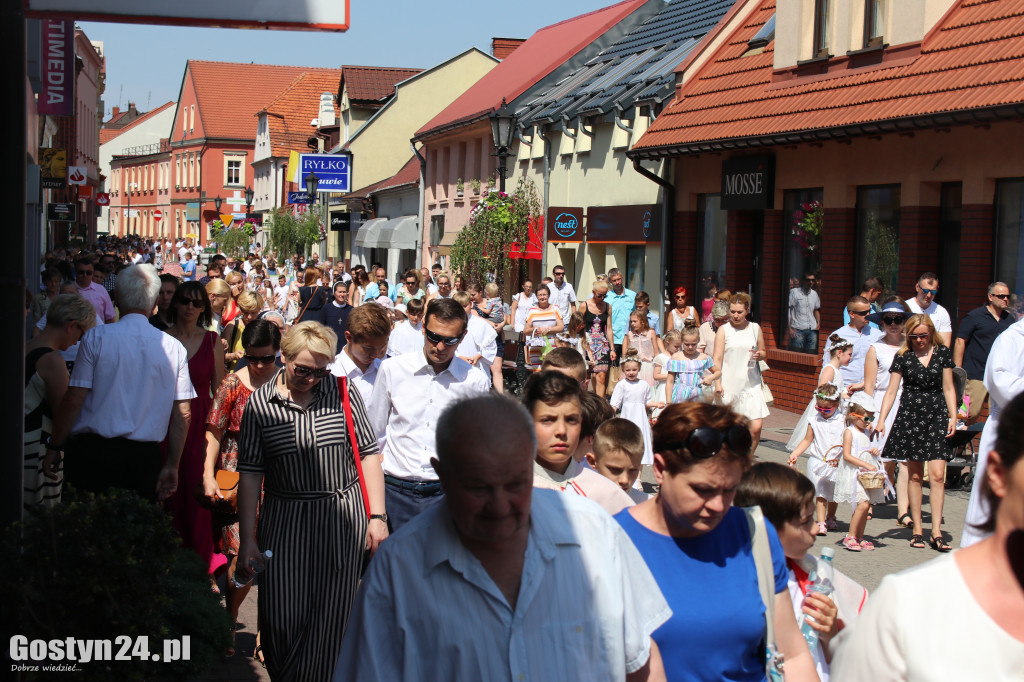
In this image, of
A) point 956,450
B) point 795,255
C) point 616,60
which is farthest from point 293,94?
point 956,450

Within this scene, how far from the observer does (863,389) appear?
34.0 feet

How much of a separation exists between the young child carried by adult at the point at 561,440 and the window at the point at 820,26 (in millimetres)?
14027

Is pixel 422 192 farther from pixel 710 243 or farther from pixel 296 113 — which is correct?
pixel 296 113

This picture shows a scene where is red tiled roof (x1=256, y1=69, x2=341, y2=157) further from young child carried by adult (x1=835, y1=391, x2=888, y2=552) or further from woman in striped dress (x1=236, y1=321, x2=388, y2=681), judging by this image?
woman in striped dress (x1=236, y1=321, x2=388, y2=681)

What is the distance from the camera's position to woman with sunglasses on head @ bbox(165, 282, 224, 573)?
22.4 ft

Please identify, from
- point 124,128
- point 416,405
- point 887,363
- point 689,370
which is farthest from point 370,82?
point 124,128

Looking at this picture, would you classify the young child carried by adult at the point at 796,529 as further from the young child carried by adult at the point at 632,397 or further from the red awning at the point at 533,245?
the red awning at the point at 533,245

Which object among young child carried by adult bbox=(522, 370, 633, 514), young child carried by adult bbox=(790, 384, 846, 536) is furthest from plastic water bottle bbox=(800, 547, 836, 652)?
young child carried by adult bbox=(790, 384, 846, 536)

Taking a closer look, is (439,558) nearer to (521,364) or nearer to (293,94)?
(521,364)

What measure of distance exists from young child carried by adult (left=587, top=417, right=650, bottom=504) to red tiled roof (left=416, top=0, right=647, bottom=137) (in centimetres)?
2763

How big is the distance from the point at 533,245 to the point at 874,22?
43.4 ft

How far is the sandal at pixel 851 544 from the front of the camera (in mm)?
9117

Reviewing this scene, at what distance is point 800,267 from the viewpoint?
17766 millimetres

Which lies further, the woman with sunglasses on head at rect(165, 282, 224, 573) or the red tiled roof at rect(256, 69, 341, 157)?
the red tiled roof at rect(256, 69, 341, 157)
